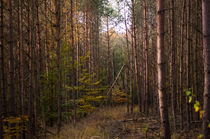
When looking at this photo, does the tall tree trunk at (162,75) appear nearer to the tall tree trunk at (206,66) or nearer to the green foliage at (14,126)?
the tall tree trunk at (206,66)

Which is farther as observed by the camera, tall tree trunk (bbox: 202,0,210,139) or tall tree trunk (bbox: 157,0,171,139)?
tall tree trunk (bbox: 157,0,171,139)

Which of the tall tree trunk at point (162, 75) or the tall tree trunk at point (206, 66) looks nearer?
the tall tree trunk at point (206, 66)

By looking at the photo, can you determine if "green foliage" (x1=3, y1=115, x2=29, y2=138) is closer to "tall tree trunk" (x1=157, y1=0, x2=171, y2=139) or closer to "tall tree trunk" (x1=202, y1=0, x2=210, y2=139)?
"tall tree trunk" (x1=157, y1=0, x2=171, y2=139)

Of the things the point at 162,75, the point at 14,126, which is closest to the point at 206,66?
the point at 162,75

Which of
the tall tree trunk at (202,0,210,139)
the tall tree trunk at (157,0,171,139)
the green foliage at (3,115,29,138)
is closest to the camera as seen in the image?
the tall tree trunk at (202,0,210,139)

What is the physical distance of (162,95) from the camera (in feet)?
8.79

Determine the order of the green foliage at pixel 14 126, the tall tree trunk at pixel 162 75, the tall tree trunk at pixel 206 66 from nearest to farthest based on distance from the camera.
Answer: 1. the tall tree trunk at pixel 206 66
2. the tall tree trunk at pixel 162 75
3. the green foliage at pixel 14 126

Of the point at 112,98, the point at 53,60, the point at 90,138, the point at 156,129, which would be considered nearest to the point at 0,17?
the point at 53,60

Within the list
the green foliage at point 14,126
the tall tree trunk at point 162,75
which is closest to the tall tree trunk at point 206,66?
the tall tree trunk at point 162,75

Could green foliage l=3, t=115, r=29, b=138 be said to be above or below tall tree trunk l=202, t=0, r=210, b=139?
below

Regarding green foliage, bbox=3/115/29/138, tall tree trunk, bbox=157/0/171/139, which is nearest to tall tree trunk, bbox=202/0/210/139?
tall tree trunk, bbox=157/0/171/139

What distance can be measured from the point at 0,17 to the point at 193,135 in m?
5.28

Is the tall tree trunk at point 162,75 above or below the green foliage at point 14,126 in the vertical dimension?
above

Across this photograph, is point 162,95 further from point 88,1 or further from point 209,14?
point 88,1
